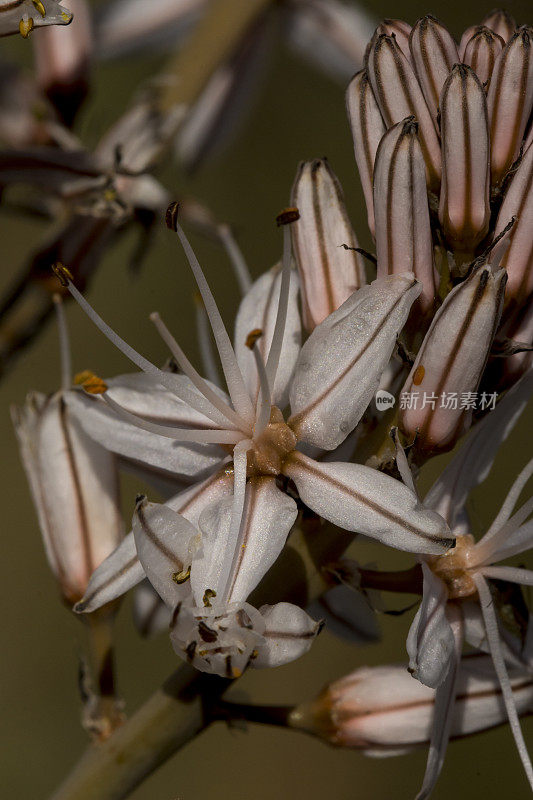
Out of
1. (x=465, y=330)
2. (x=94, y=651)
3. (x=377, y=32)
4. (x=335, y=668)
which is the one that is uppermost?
(x=377, y=32)

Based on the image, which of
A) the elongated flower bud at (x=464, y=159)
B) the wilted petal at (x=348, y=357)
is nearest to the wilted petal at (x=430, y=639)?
the wilted petal at (x=348, y=357)

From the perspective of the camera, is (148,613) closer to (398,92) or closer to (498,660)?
(498,660)

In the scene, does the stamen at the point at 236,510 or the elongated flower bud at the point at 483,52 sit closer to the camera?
the stamen at the point at 236,510

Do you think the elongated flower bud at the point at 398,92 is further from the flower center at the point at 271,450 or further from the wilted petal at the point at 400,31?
the flower center at the point at 271,450

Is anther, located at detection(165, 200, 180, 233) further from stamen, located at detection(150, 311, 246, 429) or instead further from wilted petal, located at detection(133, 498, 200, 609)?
wilted petal, located at detection(133, 498, 200, 609)

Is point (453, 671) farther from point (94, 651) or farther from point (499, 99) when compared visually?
point (499, 99)

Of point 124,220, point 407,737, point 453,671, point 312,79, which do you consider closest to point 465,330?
point 453,671
